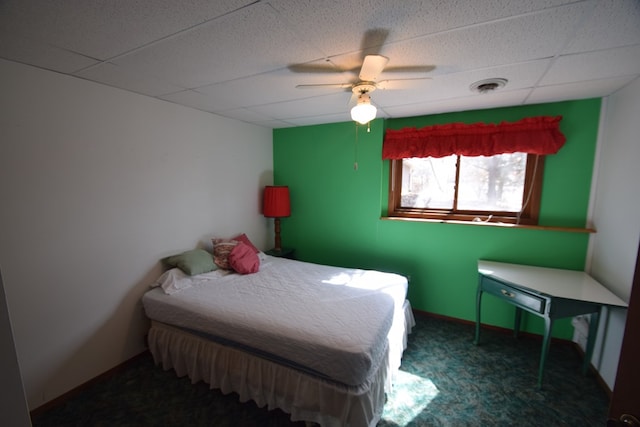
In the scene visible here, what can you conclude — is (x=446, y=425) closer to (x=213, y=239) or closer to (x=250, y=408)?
(x=250, y=408)

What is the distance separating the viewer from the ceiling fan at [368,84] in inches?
55.6

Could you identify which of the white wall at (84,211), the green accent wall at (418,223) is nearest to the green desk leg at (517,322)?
the green accent wall at (418,223)

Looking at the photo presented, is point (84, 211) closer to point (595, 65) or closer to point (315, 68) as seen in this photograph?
point (315, 68)

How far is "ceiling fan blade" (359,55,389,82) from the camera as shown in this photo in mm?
1355

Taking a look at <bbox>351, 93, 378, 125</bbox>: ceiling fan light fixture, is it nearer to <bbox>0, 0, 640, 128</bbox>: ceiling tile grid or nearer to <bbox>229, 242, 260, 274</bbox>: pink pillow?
<bbox>0, 0, 640, 128</bbox>: ceiling tile grid

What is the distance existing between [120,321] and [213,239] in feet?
3.34

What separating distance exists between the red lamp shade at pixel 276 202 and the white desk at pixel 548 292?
2.23m

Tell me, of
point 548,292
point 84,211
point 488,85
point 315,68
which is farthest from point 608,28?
point 84,211

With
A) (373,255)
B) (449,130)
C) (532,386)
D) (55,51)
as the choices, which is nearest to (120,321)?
(55,51)

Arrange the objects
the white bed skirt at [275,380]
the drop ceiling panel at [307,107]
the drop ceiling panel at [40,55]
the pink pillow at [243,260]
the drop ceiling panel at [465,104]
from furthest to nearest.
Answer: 1. the pink pillow at [243,260]
2. the drop ceiling panel at [307,107]
3. the drop ceiling panel at [465,104]
4. the white bed skirt at [275,380]
5. the drop ceiling panel at [40,55]

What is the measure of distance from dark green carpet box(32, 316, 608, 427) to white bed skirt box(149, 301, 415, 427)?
100 millimetres

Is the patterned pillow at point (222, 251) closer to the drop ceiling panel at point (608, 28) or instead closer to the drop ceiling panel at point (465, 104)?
the drop ceiling panel at point (465, 104)

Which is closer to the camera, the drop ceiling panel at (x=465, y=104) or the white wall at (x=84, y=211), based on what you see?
the white wall at (x=84, y=211)

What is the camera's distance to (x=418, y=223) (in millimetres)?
2850
